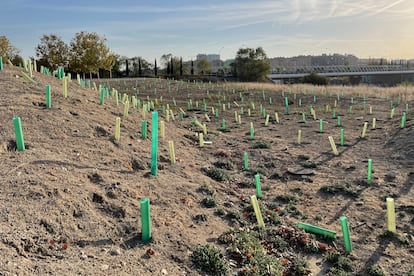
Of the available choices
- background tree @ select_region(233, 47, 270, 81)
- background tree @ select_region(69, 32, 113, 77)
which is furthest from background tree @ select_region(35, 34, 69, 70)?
background tree @ select_region(233, 47, 270, 81)

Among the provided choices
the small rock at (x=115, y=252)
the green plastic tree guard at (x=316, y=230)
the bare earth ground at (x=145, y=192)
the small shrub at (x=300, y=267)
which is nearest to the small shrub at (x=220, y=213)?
the bare earth ground at (x=145, y=192)

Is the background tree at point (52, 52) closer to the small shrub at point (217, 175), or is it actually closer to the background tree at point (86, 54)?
the background tree at point (86, 54)

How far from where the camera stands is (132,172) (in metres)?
4.38

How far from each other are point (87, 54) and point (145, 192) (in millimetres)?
33609

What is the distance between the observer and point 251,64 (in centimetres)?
5084

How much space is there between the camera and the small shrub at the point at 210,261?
2.92m

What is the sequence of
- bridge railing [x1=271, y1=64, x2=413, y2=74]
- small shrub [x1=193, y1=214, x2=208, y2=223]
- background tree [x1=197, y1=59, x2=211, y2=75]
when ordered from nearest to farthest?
small shrub [x1=193, y1=214, x2=208, y2=223] < background tree [x1=197, y1=59, x2=211, y2=75] < bridge railing [x1=271, y1=64, x2=413, y2=74]

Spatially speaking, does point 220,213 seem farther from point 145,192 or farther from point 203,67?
point 203,67

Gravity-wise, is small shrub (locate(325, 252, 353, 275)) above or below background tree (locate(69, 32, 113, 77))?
below

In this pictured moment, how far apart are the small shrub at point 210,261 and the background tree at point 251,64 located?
48.1m

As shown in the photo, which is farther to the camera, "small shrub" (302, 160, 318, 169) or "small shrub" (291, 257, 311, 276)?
"small shrub" (302, 160, 318, 169)

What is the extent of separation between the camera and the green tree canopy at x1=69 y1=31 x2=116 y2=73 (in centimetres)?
3434

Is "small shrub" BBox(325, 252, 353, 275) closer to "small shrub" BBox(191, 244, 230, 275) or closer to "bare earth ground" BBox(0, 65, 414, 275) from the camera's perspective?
"bare earth ground" BBox(0, 65, 414, 275)

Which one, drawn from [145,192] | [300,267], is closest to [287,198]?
[300,267]
